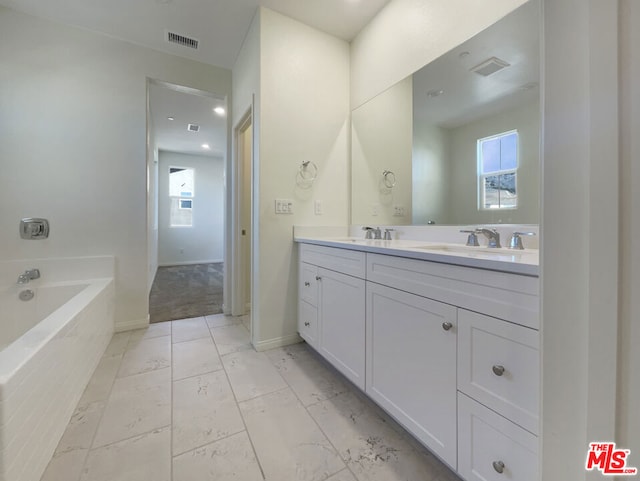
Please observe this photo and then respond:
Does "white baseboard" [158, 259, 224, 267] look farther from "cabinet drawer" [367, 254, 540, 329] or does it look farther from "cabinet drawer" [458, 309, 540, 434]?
"cabinet drawer" [458, 309, 540, 434]

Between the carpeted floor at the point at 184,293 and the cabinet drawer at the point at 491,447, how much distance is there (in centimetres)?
265

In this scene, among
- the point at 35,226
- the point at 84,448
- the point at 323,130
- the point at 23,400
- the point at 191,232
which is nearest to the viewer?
the point at 23,400

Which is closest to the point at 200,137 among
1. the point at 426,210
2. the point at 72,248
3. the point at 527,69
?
the point at 72,248

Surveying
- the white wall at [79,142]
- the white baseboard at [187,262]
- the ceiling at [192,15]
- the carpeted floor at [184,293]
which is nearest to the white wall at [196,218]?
the white baseboard at [187,262]

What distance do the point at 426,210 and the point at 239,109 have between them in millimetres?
2005

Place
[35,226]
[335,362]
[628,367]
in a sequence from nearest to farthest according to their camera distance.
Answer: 1. [628,367]
2. [335,362]
3. [35,226]

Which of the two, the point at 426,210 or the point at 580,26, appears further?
the point at 426,210

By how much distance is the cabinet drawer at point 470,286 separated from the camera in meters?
0.73

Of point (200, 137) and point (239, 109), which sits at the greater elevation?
point (200, 137)

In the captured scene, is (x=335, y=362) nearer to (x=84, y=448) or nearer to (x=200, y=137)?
Result: (x=84, y=448)

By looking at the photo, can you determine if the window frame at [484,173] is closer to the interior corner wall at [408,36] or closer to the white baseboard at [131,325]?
the interior corner wall at [408,36]

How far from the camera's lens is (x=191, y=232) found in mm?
6328

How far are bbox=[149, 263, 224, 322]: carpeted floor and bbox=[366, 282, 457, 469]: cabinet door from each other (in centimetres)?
224

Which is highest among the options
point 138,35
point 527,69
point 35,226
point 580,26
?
point 138,35
